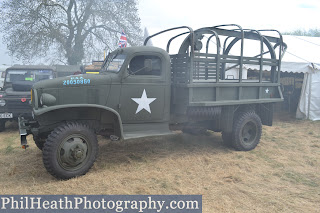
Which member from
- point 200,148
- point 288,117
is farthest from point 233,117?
point 288,117

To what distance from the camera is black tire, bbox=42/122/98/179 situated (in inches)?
152

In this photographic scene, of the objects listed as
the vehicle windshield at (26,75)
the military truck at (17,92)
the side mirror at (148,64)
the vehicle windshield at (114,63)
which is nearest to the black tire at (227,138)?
the side mirror at (148,64)

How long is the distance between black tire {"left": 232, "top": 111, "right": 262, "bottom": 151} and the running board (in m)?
1.49

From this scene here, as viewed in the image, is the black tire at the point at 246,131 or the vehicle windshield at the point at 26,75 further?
the vehicle windshield at the point at 26,75

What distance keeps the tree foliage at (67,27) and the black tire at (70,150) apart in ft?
51.0

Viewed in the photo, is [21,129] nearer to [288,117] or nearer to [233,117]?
[233,117]

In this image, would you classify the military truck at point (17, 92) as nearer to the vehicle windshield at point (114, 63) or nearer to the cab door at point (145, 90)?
the vehicle windshield at point (114, 63)

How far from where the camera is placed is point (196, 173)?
437 centimetres

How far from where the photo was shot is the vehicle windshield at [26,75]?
7949mm

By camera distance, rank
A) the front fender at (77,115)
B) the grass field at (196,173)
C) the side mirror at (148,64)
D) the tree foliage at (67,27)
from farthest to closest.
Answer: the tree foliage at (67,27)
the side mirror at (148,64)
the front fender at (77,115)
the grass field at (196,173)

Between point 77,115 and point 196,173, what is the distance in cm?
198

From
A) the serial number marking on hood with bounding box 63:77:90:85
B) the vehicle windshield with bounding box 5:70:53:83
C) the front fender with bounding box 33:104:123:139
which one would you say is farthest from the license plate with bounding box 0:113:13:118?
the serial number marking on hood with bounding box 63:77:90:85

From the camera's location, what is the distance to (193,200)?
3432mm

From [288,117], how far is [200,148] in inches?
221
